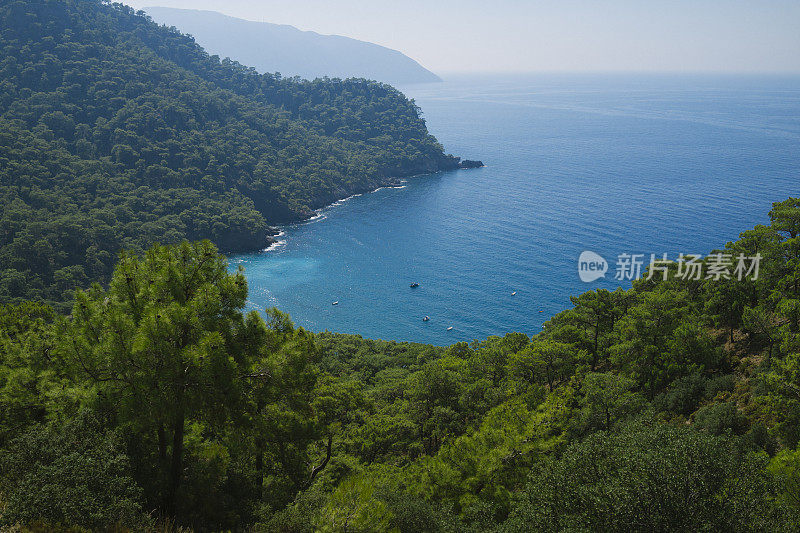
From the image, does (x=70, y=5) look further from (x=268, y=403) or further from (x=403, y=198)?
(x=268, y=403)

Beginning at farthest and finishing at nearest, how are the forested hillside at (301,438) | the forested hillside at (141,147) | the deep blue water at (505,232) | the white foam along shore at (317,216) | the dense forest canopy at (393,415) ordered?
1. the white foam along shore at (317,216)
2. the forested hillside at (141,147)
3. the deep blue water at (505,232)
4. the dense forest canopy at (393,415)
5. the forested hillside at (301,438)

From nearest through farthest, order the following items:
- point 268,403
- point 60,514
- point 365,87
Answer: point 60,514 < point 268,403 < point 365,87

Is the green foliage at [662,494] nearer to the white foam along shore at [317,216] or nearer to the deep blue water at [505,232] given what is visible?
the deep blue water at [505,232]

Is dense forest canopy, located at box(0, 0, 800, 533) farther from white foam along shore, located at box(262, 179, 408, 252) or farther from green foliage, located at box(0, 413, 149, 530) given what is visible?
white foam along shore, located at box(262, 179, 408, 252)

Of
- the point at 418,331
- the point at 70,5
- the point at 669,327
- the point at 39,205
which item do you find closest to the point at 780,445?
the point at 669,327

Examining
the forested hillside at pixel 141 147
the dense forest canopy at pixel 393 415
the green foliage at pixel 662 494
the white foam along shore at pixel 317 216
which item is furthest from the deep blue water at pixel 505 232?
the green foliage at pixel 662 494

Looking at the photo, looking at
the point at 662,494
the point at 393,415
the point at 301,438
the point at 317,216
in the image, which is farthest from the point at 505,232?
the point at 662,494
